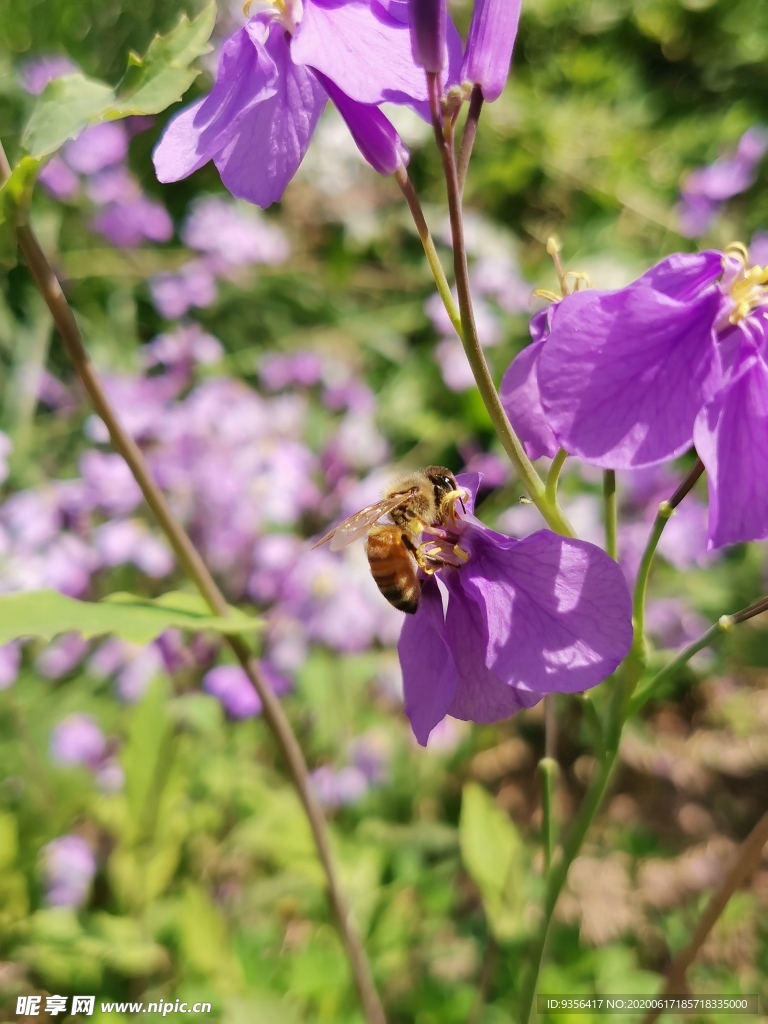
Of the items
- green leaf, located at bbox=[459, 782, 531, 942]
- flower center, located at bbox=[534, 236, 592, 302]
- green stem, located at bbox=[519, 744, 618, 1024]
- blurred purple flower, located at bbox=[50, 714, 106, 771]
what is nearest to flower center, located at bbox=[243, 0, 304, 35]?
flower center, located at bbox=[534, 236, 592, 302]

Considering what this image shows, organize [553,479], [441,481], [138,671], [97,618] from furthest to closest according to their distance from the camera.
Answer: [138,671] < [441,481] < [97,618] < [553,479]

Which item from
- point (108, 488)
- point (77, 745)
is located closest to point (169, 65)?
point (108, 488)

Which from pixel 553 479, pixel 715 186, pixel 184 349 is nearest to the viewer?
pixel 553 479

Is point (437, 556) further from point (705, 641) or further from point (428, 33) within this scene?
point (428, 33)

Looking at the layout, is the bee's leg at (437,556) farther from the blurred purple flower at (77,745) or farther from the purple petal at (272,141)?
the blurred purple flower at (77,745)

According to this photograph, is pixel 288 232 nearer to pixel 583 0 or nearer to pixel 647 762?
pixel 583 0

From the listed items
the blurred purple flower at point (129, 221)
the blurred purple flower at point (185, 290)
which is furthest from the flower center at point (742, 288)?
the blurred purple flower at point (129, 221)
